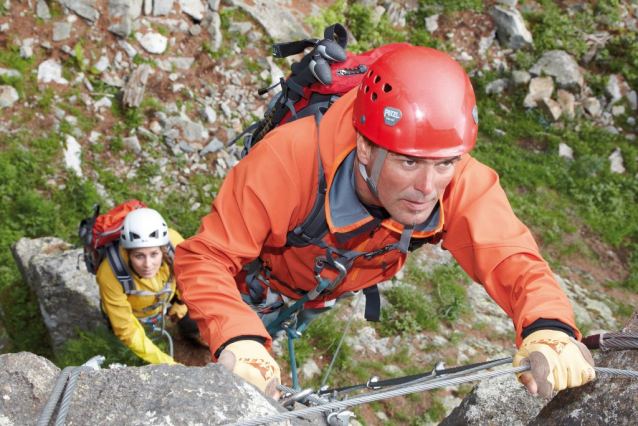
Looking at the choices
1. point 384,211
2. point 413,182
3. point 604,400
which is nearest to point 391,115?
point 413,182

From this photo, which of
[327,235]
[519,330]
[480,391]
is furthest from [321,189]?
[480,391]

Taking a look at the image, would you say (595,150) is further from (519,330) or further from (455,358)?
(519,330)

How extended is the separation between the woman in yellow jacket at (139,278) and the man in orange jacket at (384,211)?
2.41 m

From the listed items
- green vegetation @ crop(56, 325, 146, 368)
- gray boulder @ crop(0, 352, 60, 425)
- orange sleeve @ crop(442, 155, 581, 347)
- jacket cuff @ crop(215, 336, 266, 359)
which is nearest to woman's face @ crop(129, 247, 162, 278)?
green vegetation @ crop(56, 325, 146, 368)

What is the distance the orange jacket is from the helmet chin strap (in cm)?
14

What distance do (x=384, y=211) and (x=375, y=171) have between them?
41 cm

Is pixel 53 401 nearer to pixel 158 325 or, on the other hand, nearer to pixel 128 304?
pixel 128 304

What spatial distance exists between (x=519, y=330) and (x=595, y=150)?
10807 millimetres

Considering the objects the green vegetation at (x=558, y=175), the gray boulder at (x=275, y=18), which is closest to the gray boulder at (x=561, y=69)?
the green vegetation at (x=558, y=175)

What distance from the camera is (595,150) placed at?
12438mm

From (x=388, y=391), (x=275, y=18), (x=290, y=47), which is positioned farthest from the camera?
(x=275, y=18)

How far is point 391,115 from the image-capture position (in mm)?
3283

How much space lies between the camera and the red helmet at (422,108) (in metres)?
3.22

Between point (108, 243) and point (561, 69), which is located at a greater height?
point (561, 69)
